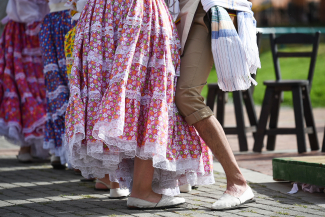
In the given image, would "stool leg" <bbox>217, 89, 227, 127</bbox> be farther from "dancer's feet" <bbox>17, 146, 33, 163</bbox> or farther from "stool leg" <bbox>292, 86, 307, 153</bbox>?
"dancer's feet" <bbox>17, 146, 33, 163</bbox>

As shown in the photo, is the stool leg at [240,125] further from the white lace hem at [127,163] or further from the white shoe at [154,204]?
the white shoe at [154,204]

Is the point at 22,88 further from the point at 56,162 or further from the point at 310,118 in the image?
the point at 310,118

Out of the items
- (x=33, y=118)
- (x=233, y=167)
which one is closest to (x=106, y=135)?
(x=233, y=167)

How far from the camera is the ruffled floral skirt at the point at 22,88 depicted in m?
5.27

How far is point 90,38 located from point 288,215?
1.71m

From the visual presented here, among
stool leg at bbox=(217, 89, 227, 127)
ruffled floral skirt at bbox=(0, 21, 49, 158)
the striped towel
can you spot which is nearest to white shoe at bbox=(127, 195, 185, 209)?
the striped towel

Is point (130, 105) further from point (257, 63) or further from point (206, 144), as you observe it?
point (257, 63)

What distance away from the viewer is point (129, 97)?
305 cm

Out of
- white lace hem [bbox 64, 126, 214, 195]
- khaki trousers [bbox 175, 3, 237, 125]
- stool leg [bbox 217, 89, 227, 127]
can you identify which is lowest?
white lace hem [bbox 64, 126, 214, 195]

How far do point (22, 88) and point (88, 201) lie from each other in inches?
91.7

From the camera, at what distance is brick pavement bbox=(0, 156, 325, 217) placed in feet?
10.0

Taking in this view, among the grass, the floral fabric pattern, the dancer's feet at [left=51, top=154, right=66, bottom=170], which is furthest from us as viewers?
the grass

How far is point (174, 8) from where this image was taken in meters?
3.39

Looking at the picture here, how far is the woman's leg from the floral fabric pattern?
1758mm
